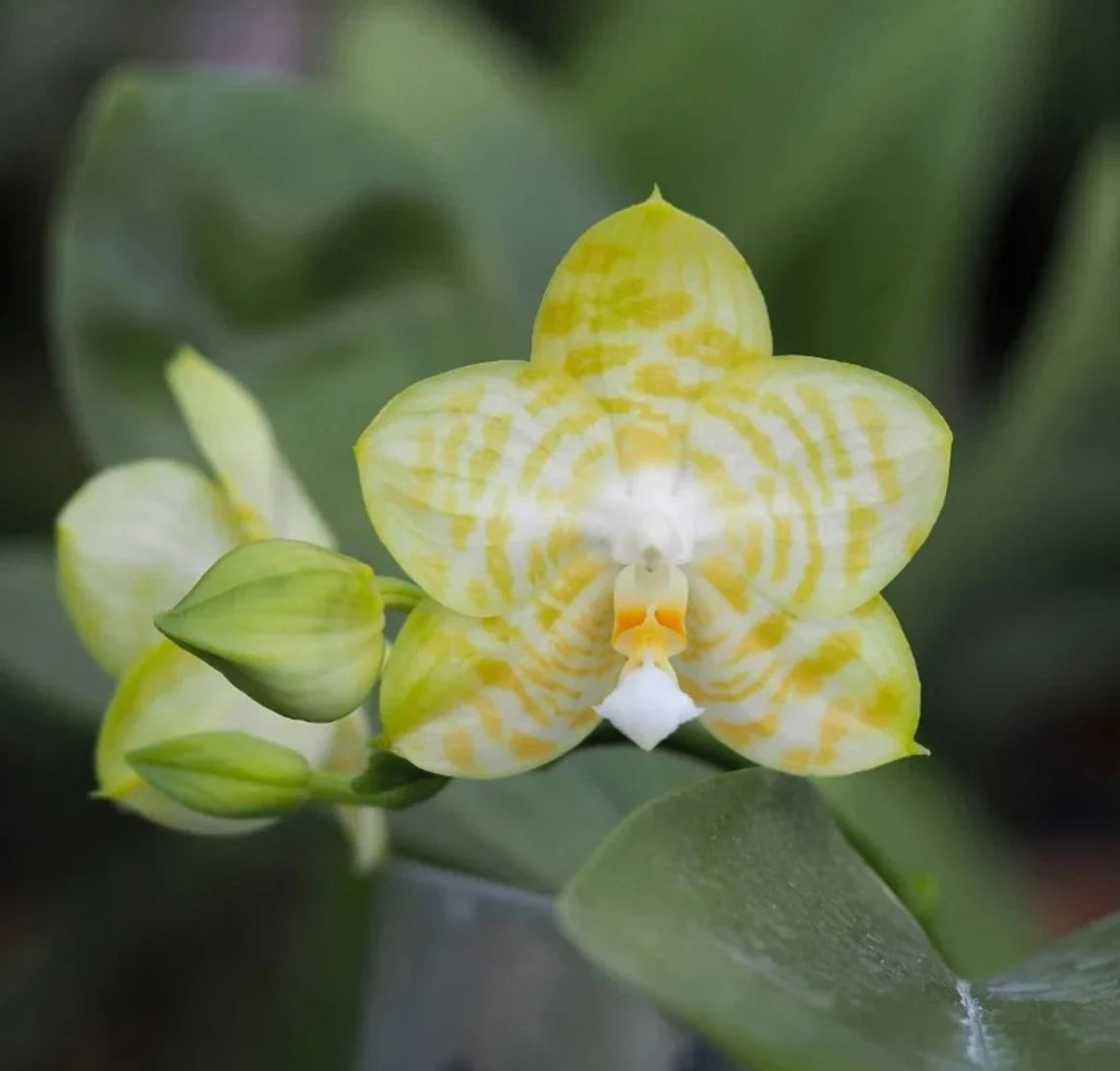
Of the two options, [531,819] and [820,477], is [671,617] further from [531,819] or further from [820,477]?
[531,819]

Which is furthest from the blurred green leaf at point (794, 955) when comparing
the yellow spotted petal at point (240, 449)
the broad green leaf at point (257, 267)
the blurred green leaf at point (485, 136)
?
the blurred green leaf at point (485, 136)

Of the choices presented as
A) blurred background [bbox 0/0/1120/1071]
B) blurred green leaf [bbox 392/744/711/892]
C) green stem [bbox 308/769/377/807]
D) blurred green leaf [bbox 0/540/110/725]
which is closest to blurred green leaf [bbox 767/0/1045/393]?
blurred background [bbox 0/0/1120/1071]

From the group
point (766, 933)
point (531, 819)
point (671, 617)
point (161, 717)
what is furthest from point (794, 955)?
point (531, 819)

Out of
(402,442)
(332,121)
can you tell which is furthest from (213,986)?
(402,442)

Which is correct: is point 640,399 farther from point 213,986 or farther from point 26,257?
point 26,257

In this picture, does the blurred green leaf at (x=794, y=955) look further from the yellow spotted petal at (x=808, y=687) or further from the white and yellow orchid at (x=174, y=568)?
the white and yellow orchid at (x=174, y=568)

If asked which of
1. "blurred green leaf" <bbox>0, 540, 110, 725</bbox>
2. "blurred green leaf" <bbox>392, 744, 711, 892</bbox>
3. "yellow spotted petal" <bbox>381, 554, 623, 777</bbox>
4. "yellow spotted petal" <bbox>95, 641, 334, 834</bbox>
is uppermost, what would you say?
"yellow spotted petal" <bbox>381, 554, 623, 777</bbox>

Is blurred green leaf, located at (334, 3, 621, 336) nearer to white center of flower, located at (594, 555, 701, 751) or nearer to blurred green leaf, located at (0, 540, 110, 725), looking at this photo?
blurred green leaf, located at (0, 540, 110, 725)
